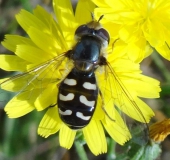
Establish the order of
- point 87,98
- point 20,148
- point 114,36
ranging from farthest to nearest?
point 20,148 → point 114,36 → point 87,98

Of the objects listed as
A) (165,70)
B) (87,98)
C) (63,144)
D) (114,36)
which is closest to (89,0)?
(114,36)

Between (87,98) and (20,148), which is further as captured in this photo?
(20,148)

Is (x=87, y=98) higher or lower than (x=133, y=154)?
higher

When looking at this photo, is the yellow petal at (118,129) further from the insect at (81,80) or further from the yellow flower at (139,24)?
the yellow flower at (139,24)

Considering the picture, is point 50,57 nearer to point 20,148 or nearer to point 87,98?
point 87,98

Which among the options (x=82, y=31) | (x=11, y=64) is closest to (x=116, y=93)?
(x=82, y=31)

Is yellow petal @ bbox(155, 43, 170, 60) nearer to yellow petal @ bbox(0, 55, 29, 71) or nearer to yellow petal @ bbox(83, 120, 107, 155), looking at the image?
yellow petal @ bbox(83, 120, 107, 155)

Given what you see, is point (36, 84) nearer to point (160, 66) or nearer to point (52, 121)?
point (52, 121)
